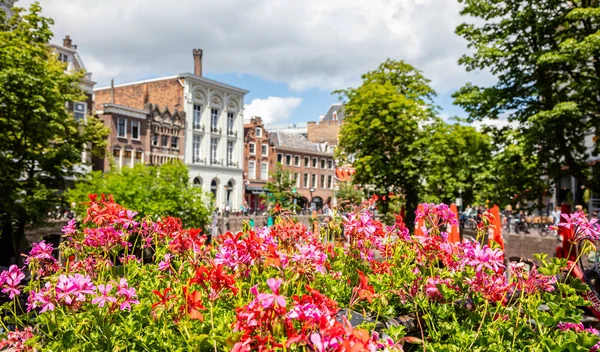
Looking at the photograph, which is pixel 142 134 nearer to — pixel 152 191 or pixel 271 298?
pixel 152 191

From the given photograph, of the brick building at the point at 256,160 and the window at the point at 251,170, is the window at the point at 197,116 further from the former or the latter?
the window at the point at 251,170

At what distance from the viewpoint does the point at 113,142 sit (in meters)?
38.6

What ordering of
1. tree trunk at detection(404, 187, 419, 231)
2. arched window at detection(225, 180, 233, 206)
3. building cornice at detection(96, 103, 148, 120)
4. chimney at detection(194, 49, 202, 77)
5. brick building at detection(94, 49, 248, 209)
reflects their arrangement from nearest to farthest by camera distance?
tree trunk at detection(404, 187, 419, 231) < building cornice at detection(96, 103, 148, 120) < brick building at detection(94, 49, 248, 209) < chimney at detection(194, 49, 202, 77) < arched window at detection(225, 180, 233, 206)

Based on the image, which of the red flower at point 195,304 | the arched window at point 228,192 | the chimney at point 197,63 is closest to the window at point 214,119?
the chimney at point 197,63

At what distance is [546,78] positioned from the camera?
47.6 ft

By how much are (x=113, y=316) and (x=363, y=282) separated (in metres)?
1.10

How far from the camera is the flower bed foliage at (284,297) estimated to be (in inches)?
65.8

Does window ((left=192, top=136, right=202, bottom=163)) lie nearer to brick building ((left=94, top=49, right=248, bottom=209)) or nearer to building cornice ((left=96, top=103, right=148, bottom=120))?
brick building ((left=94, top=49, right=248, bottom=209))

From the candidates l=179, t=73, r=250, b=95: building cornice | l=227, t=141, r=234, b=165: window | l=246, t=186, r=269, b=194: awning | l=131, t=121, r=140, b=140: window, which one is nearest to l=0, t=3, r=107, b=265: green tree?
l=131, t=121, r=140, b=140: window

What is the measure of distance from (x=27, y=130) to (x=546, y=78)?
16023 mm

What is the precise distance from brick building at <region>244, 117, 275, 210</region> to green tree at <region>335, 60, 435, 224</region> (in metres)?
28.7

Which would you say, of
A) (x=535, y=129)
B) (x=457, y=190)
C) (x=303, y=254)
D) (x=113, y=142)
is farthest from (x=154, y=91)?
(x=303, y=254)

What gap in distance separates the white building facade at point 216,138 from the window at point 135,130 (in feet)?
17.2

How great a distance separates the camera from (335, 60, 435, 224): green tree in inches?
863
